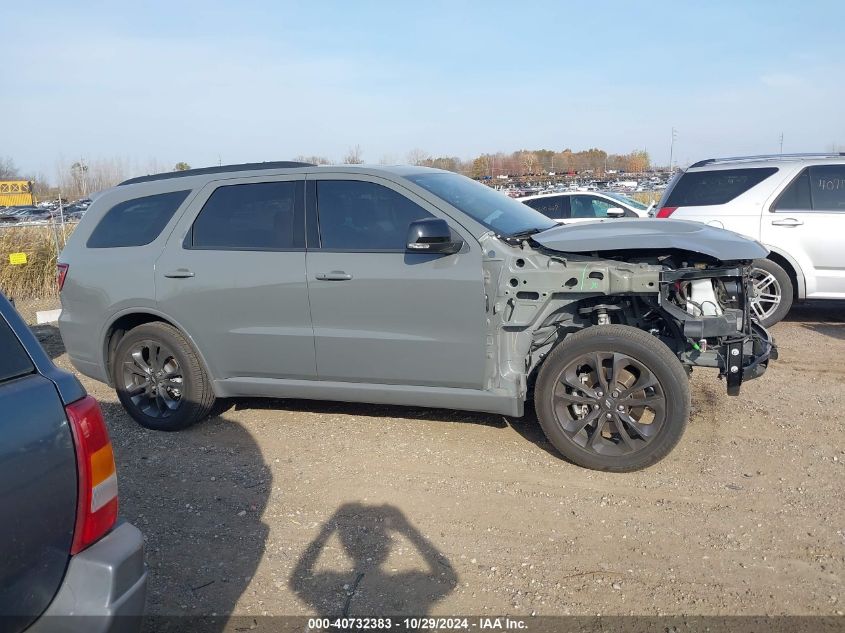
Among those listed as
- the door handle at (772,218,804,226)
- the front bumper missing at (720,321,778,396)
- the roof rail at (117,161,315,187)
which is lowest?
the front bumper missing at (720,321,778,396)

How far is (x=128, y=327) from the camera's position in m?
5.43

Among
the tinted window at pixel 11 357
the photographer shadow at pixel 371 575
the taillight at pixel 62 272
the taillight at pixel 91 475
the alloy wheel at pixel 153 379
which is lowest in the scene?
the photographer shadow at pixel 371 575

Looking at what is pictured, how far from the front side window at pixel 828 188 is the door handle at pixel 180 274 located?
634cm

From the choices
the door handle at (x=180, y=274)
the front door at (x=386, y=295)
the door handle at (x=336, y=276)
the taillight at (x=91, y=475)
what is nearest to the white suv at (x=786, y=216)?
the front door at (x=386, y=295)

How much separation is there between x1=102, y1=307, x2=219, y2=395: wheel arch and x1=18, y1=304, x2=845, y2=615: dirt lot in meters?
0.54

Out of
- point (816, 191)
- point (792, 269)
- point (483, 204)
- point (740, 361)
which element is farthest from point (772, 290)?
point (483, 204)

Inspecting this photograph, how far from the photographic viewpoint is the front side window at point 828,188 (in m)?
7.45

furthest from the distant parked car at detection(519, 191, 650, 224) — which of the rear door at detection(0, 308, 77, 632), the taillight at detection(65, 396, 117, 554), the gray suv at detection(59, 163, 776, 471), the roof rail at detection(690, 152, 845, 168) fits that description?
the rear door at detection(0, 308, 77, 632)

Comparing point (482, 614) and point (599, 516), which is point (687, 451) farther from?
point (482, 614)

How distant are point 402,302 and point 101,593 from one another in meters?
2.67

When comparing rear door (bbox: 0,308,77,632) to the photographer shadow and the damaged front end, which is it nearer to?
the photographer shadow

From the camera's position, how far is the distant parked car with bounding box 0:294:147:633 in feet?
6.39

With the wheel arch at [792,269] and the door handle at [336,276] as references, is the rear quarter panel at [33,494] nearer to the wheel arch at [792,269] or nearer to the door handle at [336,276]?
the door handle at [336,276]

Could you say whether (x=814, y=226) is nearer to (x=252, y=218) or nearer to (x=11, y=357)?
(x=252, y=218)
